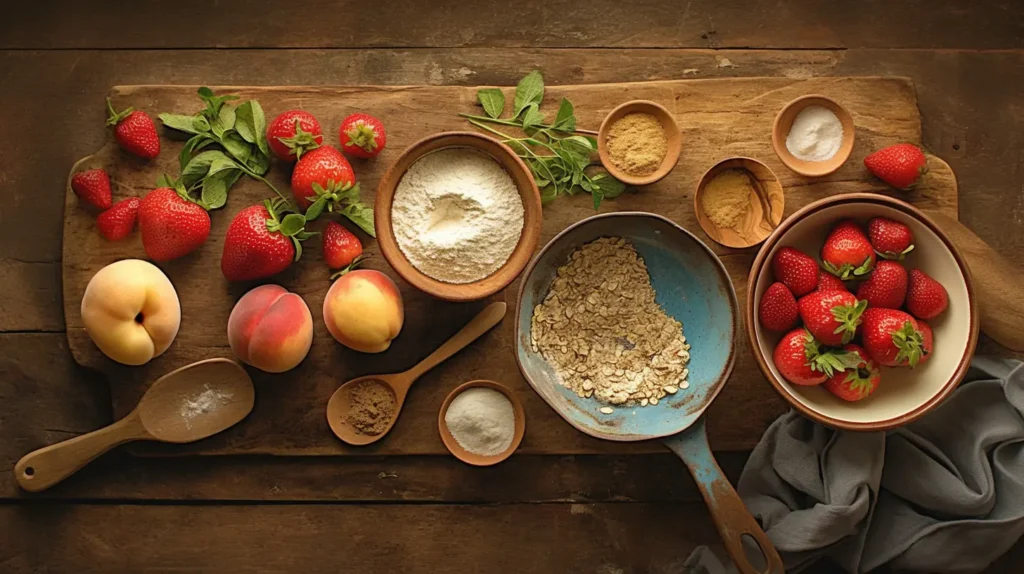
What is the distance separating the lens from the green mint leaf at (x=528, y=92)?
141cm

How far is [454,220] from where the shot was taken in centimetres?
132

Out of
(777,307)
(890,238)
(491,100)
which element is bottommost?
(777,307)

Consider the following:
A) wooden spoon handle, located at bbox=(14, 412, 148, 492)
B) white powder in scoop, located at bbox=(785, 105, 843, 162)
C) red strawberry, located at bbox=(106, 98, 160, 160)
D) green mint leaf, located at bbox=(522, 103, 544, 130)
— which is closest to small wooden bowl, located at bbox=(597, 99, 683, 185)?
green mint leaf, located at bbox=(522, 103, 544, 130)

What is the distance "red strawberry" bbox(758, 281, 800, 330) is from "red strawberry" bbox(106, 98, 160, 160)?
1066 mm

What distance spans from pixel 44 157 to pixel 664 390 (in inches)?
47.9

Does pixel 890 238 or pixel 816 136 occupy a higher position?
pixel 816 136

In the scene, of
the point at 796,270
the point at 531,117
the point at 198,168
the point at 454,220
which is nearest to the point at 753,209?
the point at 796,270

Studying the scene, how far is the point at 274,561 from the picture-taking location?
1439 mm

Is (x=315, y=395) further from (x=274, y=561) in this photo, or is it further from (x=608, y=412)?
(x=608, y=412)

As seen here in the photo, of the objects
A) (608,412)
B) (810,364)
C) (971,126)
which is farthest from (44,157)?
Result: (971,126)

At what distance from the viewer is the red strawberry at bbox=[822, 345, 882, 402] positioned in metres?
1.25

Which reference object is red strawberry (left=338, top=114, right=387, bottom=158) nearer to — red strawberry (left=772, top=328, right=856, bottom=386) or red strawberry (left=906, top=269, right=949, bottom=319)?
red strawberry (left=772, top=328, right=856, bottom=386)

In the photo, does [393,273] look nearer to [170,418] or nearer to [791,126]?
[170,418]

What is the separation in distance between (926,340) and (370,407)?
917 mm
